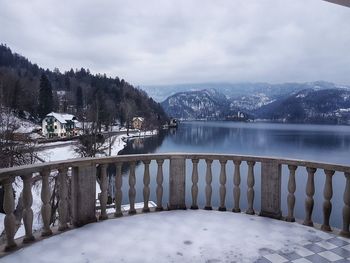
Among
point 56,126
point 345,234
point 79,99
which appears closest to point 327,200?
point 345,234

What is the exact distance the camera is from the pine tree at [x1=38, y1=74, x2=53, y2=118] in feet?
205

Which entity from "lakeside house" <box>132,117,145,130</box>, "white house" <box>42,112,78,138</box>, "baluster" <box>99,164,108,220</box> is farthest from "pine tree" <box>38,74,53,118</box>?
"baluster" <box>99,164,108,220</box>

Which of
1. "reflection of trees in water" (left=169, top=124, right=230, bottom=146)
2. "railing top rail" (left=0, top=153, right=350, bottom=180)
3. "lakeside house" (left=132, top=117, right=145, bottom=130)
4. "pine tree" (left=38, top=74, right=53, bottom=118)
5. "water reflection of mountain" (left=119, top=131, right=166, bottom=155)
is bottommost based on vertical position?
"reflection of trees in water" (left=169, top=124, right=230, bottom=146)

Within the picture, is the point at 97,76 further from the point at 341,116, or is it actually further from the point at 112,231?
the point at 341,116

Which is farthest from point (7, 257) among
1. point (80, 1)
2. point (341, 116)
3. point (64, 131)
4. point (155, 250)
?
point (341, 116)

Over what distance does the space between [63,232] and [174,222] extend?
4.80 ft

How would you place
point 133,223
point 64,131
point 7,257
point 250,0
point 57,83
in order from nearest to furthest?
point 7,257
point 133,223
point 250,0
point 64,131
point 57,83

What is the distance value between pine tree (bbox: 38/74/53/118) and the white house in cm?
515

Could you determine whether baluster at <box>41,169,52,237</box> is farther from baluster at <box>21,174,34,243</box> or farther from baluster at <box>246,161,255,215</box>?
baluster at <box>246,161,255,215</box>

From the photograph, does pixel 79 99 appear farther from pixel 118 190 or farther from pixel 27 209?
pixel 27 209

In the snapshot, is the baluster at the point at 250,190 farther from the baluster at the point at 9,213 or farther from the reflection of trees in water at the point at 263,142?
the reflection of trees in water at the point at 263,142

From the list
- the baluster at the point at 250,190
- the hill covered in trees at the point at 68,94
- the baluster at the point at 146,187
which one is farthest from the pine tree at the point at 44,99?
the baluster at the point at 250,190

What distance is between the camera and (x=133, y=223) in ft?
14.5

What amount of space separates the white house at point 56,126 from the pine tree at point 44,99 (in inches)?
203
